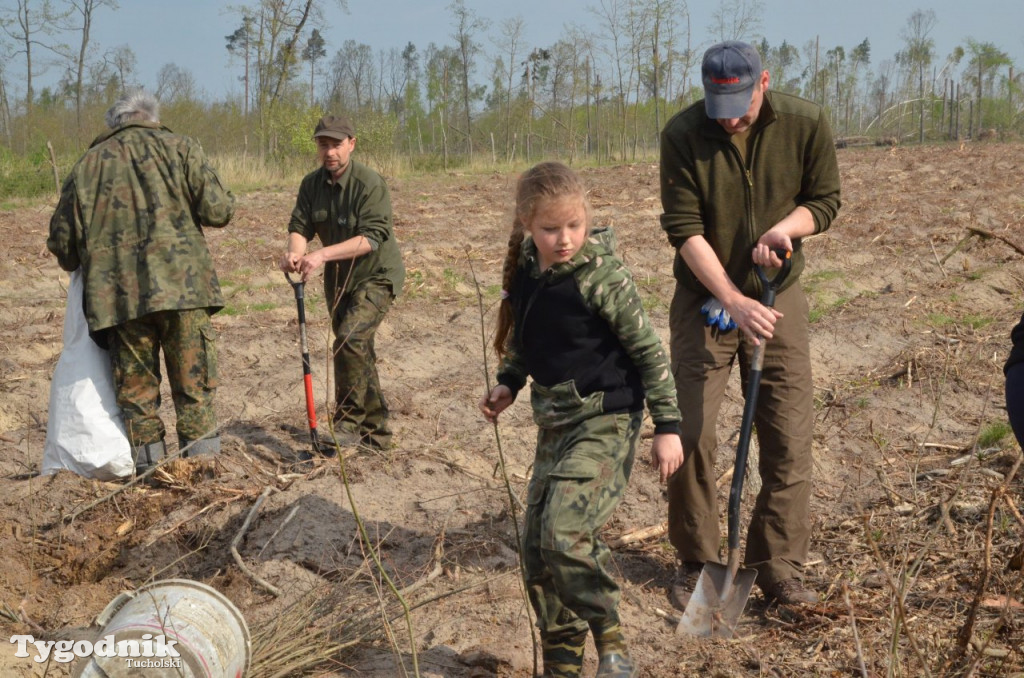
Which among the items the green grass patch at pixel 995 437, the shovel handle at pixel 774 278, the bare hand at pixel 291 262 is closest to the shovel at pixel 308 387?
the bare hand at pixel 291 262

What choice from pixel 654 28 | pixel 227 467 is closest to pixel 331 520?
pixel 227 467

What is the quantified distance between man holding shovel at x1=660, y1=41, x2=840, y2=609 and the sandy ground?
1.06ft

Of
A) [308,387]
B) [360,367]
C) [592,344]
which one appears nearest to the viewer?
[592,344]

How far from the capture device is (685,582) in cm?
413

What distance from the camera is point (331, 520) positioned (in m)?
4.75

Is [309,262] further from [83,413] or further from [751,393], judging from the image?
[751,393]

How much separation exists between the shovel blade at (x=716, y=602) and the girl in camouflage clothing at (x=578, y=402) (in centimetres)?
65

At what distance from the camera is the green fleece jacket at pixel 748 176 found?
3.80m

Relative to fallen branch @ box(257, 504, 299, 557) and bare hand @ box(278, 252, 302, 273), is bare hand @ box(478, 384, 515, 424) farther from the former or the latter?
bare hand @ box(278, 252, 302, 273)

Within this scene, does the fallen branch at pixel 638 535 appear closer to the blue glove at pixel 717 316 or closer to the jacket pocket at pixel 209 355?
the blue glove at pixel 717 316

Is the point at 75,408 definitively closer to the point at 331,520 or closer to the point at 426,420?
the point at 331,520

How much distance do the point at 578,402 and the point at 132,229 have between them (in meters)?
3.14

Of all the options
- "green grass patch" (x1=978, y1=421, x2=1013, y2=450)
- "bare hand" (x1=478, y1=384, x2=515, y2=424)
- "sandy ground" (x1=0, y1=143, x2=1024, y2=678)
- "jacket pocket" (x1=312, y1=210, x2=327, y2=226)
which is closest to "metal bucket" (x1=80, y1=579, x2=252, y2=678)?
"sandy ground" (x1=0, y1=143, x2=1024, y2=678)

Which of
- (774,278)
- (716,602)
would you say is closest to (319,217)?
(774,278)
